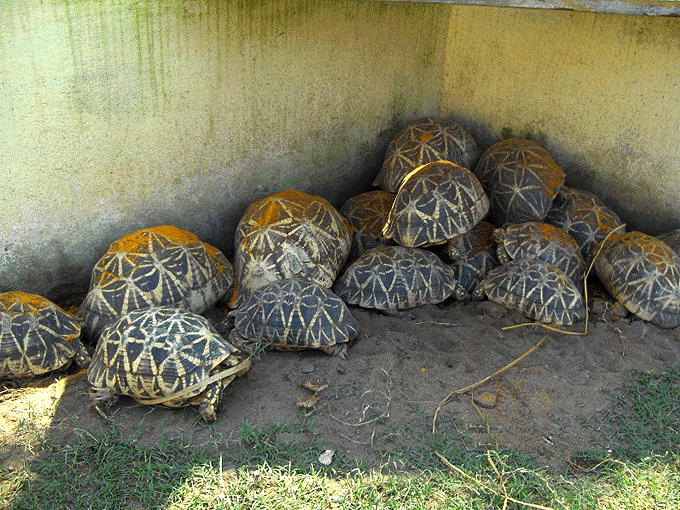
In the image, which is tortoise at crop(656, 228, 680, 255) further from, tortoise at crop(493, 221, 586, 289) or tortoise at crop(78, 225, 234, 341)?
tortoise at crop(78, 225, 234, 341)

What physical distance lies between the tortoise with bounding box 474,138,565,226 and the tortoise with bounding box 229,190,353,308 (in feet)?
5.07

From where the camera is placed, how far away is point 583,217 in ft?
17.1

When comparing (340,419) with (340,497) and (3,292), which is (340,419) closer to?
(340,497)

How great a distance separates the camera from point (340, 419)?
3586mm

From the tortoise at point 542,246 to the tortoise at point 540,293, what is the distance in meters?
0.15

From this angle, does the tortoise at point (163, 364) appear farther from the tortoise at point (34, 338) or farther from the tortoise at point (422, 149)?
the tortoise at point (422, 149)

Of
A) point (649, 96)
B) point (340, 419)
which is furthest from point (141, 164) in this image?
point (649, 96)

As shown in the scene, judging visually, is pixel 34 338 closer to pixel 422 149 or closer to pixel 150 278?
pixel 150 278

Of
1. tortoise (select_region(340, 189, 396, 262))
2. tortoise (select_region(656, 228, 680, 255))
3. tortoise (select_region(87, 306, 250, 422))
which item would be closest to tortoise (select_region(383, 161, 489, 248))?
tortoise (select_region(340, 189, 396, 262))

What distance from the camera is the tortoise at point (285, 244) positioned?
15.1ft

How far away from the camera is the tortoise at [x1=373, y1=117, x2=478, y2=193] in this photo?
548 cm

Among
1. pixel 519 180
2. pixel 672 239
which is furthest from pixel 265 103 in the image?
pixel 672 239

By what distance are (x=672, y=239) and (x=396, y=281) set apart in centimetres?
245

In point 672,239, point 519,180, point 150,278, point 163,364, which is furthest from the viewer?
point 519,180
